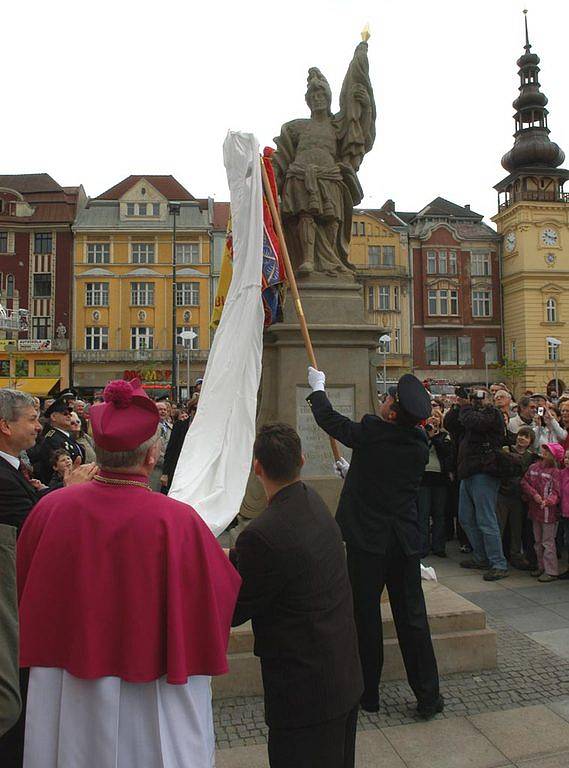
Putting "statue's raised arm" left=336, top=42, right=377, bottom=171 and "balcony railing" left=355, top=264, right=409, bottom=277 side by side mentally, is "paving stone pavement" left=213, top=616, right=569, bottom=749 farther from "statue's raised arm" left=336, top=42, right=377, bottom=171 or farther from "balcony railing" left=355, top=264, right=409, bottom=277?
"balcony railing" left=355, top=264, right=409, bottom=277

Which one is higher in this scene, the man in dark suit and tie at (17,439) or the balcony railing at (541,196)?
the balcony railing at (541,196)

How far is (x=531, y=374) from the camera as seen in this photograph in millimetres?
49094

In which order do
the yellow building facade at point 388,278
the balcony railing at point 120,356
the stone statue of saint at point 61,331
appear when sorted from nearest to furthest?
the stone statue of saint at point 61,331 < the balcony railing at point 120,356 < the yellow building facade at point 388,278

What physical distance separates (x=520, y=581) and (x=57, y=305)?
45322 mm

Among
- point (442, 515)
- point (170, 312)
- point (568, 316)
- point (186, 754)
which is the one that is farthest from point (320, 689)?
point (568, 316)

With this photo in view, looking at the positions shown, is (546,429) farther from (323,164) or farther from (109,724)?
(109,724)

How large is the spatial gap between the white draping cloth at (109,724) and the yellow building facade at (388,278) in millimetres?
47963

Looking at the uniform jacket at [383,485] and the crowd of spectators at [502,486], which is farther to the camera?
the crowd of spectators at [502,486]

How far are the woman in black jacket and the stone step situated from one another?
3424mm

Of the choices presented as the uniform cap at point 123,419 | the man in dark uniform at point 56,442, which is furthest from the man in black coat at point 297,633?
the man in dark uniform at point 56,442

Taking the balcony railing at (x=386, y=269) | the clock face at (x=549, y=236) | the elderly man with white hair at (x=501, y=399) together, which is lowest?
the elderly man with white hair at (x=501, y=399)

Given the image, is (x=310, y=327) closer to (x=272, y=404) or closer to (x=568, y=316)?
(x=272, y=404)

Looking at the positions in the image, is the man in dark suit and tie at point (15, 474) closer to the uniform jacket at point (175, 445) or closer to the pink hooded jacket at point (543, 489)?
the uniform jacket at point (175, 445)

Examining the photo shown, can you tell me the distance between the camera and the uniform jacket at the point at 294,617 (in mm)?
2471
